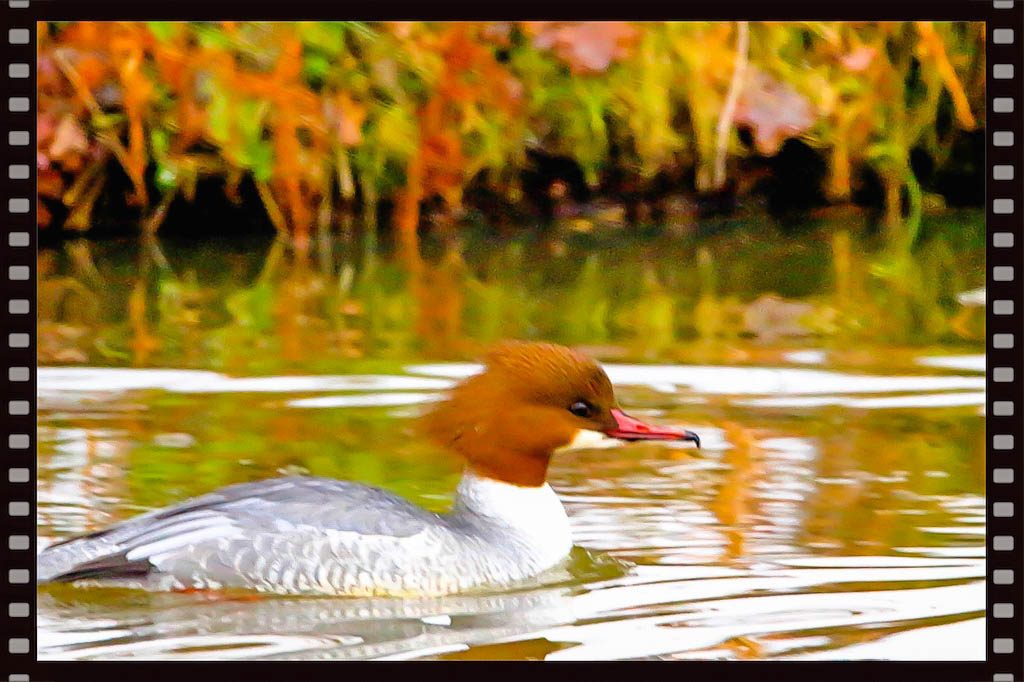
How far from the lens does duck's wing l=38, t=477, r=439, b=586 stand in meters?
4.42

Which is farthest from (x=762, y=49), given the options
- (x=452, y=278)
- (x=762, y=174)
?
(x=452, y=278)

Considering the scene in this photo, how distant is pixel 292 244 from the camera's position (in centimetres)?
978

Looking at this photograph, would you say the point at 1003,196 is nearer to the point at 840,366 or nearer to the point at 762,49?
the point at 840,366

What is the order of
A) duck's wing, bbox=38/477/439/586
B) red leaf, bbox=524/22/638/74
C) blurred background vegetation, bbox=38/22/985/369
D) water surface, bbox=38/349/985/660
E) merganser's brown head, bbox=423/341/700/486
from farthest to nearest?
red leaf, bbox=524/22/638/74
blurred background vegetation, bbox=38/22/985/369
merganser's brown head, bbox=423/341/700/486
duck's wing, bbox=38/477/439/586
water surface, bbox=38/349/985/660

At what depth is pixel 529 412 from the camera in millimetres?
4766

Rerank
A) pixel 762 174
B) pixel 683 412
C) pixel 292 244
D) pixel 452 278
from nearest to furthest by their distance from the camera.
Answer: pixel 683 412, pixel 452 278, pixel 292 244, pixel 762 174

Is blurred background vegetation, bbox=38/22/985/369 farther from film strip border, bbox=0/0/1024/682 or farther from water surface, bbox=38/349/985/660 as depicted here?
film strip border, bbox=0/0/1024/682

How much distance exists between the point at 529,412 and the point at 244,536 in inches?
29.5

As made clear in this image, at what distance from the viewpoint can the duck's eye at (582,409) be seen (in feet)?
15.6

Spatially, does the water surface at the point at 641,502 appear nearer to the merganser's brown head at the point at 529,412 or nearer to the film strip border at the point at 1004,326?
the film strip border at the point at 1004,326

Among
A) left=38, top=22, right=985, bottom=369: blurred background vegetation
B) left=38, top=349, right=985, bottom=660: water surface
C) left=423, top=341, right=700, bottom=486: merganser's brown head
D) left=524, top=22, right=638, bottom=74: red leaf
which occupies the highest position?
left=524, top=22, right=638, bottom=74: red leaf

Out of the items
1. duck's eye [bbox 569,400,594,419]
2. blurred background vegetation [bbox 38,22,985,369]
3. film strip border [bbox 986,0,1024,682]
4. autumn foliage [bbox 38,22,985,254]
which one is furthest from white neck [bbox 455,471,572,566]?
autumn foliage [bbox 38,22,985,254]
